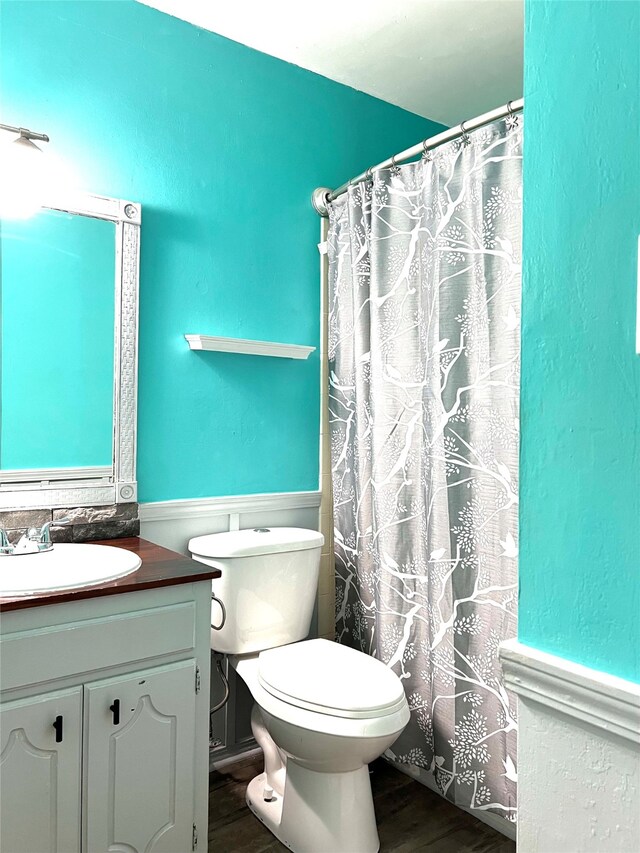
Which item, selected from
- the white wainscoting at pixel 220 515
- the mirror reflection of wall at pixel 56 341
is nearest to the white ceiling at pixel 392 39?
the mirror reflection of wall at pixel 56 341

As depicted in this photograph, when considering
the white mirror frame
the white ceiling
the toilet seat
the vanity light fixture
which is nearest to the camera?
the toilet seat

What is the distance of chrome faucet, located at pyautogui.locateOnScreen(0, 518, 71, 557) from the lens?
1.71 meters

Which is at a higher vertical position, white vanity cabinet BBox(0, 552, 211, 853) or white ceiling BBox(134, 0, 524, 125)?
white ceiling BBox(134, 0, 524, 125)

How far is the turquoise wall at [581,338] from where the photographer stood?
0.78 meters

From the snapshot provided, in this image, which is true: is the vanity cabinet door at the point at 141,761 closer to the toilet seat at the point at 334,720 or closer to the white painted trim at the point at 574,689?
the toilet seat at the point at 334,720

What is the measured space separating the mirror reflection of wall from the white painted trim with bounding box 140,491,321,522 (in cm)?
24

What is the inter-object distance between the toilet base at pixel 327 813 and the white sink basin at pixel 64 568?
30.3 inches

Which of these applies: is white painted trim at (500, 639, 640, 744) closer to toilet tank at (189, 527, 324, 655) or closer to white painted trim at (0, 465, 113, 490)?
toilet tank at (189, 527, 324, 655)

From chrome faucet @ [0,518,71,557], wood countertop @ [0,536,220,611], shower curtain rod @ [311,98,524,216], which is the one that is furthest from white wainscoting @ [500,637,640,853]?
shower curtain rod @ [311,98,524,216]

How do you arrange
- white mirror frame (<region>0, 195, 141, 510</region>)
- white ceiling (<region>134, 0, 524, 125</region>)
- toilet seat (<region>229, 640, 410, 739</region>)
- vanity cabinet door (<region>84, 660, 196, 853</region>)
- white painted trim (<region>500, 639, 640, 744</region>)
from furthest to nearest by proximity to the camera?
white ceiling (<region>134, 0, 524, 125</region>) < white mirror frame (<region>0, 195, 141, 510</region>) < toilet seat (<region>229, 640, 410, 739</region>) < vanity cabinet door (<region>84, 660, 196, 853</region>) < white painted trim (<region>500, 639, 640, 744</region>)

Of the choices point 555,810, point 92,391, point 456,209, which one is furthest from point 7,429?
point 555,810

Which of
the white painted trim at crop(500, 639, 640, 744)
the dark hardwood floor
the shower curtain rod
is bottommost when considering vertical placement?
the dark hardwood floor

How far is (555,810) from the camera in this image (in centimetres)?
84

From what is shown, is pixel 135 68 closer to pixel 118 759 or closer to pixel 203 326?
pixel 203 326
